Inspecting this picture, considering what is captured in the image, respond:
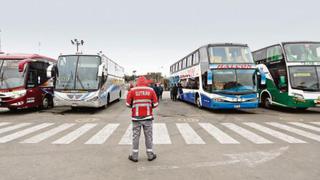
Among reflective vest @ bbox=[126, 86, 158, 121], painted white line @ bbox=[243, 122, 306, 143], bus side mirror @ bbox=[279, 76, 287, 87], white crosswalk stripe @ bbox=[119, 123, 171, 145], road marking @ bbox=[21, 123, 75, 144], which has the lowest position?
painted white line @ bbox=[243, 122, 306, 143]

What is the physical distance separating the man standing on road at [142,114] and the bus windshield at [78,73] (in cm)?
933

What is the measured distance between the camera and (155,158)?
5.86 metres

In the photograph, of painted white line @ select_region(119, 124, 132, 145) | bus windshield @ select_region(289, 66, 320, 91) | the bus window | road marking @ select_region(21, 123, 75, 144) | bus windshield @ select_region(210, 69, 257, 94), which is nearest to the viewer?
painted white line @ select_region(119, 124, 132, 145)

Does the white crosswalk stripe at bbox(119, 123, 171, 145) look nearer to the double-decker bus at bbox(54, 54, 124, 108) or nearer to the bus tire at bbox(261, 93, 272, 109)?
the double-decker bus at bbox(54, 54, 124, 108)

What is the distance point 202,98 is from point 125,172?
12060 mm

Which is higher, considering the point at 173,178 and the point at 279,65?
the point at 279,65

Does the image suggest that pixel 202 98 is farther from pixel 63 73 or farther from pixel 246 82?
pixel 63 73

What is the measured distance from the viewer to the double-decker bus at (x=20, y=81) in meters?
14.0

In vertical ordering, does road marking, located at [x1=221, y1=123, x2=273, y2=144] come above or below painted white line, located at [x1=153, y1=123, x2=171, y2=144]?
below

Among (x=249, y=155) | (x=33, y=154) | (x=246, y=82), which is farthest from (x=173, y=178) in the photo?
(x=246, y=82)

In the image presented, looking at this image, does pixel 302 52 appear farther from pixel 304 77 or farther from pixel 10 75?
pixel 10 75

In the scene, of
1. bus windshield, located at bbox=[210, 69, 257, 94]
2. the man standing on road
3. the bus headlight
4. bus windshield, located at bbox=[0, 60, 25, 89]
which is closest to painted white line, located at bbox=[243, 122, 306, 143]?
the man standing on road

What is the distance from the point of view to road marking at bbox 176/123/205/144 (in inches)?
301

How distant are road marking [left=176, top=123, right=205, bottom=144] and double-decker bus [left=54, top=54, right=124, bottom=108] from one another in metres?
6.19
